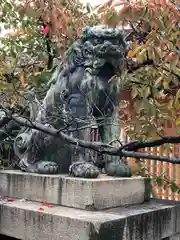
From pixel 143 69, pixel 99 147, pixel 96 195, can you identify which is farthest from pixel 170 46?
pixel 96 195

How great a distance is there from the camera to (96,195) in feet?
11.9

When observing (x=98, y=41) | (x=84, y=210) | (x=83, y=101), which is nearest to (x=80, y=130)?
(x=83, y=101)

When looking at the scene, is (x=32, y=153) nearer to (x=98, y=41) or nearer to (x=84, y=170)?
(x=84, y=170)

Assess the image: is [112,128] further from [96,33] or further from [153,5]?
[153,5]

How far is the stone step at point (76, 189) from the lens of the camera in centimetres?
364

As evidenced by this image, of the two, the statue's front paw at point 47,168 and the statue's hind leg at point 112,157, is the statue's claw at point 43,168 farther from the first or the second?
the statue's hind leg at point 112,157

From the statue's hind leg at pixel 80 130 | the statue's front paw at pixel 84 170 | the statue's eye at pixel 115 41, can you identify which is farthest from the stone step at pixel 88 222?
the statue's eye at pixel 115 41

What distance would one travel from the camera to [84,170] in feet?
12.5

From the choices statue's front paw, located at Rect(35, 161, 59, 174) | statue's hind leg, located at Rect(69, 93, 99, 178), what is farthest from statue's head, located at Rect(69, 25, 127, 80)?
statue's front paw, located at Rect(35, 161, 59, 174)

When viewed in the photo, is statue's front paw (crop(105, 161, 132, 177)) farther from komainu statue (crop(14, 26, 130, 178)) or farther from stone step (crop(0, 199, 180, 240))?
stone step (crop(0, 199, 180, 240))

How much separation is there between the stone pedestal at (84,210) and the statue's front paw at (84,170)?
100 millimetres

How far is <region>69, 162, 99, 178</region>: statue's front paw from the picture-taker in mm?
3803

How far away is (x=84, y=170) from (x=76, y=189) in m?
0.23

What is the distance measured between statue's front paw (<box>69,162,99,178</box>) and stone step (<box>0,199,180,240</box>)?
0.38 metres
